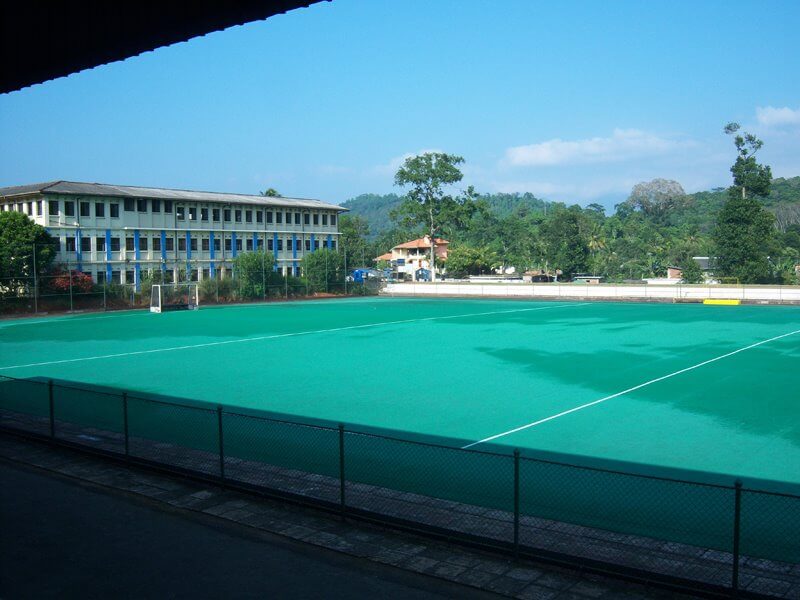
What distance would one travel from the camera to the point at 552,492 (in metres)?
12.5

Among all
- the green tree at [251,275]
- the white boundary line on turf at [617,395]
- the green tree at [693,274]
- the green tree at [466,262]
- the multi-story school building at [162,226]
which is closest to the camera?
the white boundary line on turf at [617,395]

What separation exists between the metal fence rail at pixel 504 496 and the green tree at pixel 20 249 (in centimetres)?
3974

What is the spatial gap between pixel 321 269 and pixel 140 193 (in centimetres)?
1992

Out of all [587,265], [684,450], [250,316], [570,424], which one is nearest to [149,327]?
[250,316]

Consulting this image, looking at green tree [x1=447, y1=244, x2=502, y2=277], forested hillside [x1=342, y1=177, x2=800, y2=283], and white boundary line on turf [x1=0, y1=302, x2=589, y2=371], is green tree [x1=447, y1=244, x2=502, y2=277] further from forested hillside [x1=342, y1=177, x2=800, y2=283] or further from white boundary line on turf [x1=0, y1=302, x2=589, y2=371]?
white boundary line on turf [x1=0, y1=302, x2=589, y2=371]

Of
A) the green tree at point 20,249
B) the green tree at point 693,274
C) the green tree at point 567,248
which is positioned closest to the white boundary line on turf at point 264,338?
the green tree at point 20,249

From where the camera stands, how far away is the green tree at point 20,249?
5316 cm

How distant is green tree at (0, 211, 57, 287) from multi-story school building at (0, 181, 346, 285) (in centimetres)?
415

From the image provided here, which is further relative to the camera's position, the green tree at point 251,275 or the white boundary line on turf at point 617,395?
the green tree at point 251,275

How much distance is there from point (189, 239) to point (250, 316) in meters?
30.2

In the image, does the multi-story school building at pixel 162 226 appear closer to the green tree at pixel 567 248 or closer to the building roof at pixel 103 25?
the green tree at pixel 567 248

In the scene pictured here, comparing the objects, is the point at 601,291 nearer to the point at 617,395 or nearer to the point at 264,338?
the point at 264,338

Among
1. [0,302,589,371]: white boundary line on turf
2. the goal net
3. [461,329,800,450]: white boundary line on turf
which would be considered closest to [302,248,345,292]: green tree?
the goal net

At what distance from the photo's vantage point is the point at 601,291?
67.5 m
